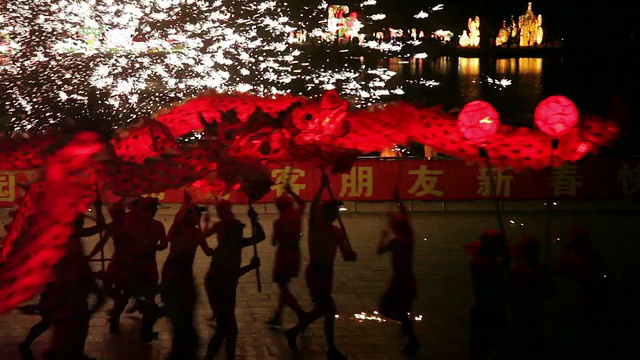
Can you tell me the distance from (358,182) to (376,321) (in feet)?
21.6

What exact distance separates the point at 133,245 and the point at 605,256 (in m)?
6.97

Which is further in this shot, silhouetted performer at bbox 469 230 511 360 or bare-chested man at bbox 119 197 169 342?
bare-chested man at bbox 119 197 169 342

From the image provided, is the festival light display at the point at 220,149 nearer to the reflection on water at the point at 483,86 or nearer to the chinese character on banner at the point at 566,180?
the chinese character on banner at the point at 566,180

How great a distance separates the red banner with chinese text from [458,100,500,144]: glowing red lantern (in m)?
7.08

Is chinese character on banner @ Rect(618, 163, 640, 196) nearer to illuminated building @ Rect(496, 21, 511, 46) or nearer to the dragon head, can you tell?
the dragon head

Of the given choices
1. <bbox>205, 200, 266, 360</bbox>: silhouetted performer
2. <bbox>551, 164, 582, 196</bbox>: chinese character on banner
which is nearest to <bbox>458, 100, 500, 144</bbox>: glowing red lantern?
<bbox>205, 200, 266, 360</bbox>: silhouetted performer

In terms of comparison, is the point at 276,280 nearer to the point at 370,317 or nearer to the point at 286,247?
the point at 286,247

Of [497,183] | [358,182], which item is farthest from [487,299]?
[497,183]

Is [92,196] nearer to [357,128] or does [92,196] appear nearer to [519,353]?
[357,128]

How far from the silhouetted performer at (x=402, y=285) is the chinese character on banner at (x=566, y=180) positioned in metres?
8.22

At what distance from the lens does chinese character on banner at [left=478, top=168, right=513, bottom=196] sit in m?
14.4

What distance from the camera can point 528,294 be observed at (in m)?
6.41

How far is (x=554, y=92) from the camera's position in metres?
38.4

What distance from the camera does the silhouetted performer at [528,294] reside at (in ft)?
21.0
